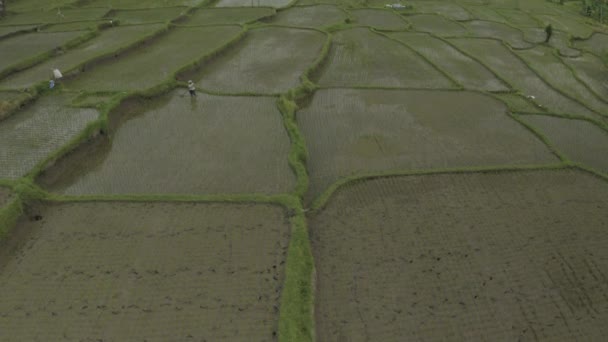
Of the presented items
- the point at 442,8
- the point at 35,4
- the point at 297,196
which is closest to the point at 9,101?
the point at 297,196

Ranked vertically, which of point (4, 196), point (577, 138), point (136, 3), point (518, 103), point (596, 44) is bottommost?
point (4, 196)

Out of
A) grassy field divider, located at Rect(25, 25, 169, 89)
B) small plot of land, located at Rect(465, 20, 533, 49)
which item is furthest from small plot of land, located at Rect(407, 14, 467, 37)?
grassy field divider, located at Rect(25, 25, 169, 89)

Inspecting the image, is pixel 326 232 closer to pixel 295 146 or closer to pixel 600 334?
pixel 295 146

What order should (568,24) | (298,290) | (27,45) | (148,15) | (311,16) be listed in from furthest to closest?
(568,24) < (311,16) < (148,15) < (27,45) < (298,290)

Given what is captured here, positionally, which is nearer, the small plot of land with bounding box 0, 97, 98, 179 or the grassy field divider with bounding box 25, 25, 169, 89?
the small plot of land with bounding box 0, 97, 98, 179

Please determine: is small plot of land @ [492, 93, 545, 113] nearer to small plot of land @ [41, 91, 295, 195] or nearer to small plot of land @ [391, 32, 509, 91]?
small plot of land @ [391, 32, 509, 91]

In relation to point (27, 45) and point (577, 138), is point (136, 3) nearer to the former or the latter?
point (27, 45)

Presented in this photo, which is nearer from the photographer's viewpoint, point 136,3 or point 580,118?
point 580,118
